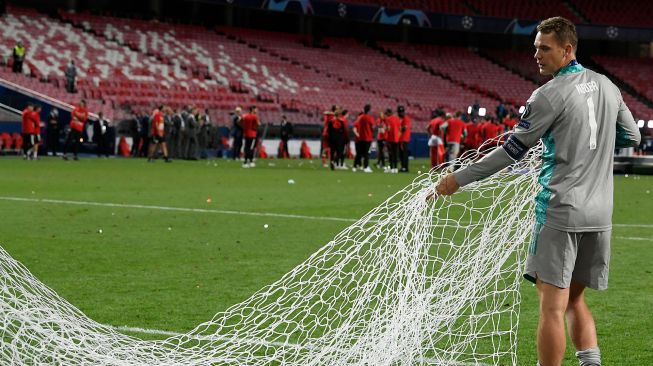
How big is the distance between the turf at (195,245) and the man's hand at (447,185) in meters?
1.33

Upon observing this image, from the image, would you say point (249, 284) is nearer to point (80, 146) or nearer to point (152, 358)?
point (152, 358)

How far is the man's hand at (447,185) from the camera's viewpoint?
5.25 m

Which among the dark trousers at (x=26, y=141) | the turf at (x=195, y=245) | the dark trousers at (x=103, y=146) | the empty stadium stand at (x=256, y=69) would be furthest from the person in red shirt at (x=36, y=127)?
the turf at (x=195, y=245)

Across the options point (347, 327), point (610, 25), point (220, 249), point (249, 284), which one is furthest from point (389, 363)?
point (610, 25)

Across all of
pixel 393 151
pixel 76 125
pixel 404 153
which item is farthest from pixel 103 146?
pixel 404 153

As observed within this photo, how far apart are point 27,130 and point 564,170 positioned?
28079 millimetres

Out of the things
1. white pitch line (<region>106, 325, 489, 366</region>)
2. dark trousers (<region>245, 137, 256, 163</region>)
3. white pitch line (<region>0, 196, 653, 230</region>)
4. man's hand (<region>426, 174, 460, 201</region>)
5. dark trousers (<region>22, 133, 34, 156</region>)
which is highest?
man's hand (<region>426, 174, 460, 201</region>)

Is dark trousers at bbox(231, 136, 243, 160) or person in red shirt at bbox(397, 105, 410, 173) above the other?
person in red shirt at bbox(397, 105, 410, 173)

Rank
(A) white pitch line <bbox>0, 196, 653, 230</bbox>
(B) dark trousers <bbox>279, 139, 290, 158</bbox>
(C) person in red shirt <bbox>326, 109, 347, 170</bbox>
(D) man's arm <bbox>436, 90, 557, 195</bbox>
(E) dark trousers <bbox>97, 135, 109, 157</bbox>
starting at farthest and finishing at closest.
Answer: (B) dark trousers <bbox>279, 139, 290, 158</bbox> < (E) dark trousers <bbox>97, 135, 109, 157</bbox> < (C) person in red shirt <bbox>326, 109, 347, 170</bbox> < (A) white pitch line <bbox>0, 196, 653, 230</bbox> < (D) man's arm <bbox>436, 90, 557, 195</bbox>

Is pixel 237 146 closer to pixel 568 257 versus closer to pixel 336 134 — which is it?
pixel 336 134

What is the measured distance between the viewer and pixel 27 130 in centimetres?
3127

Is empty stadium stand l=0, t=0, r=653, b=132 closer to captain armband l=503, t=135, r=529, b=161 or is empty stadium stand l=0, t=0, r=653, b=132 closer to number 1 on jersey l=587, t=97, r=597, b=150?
captain armband l=503, t=135, r=529, b=161

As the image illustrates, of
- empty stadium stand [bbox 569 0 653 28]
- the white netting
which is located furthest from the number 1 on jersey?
empty stadium stand [bbox 569 0 653 28]

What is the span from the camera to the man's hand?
17.2ft
